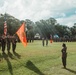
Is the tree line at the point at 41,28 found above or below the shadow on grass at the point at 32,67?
above

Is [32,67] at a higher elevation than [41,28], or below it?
below

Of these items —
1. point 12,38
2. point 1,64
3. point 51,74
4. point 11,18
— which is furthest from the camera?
point 11,18

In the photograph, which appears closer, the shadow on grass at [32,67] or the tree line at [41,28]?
the shadow on grass at [32,67]

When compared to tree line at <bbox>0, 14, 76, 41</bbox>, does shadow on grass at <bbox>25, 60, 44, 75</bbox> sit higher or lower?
lower

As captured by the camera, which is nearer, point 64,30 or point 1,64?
point 1,64

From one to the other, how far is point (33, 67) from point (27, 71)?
5.55ft

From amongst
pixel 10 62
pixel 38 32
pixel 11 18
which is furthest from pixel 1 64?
pixel 38 32

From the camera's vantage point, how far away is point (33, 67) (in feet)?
66.1

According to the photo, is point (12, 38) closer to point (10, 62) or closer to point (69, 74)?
point (10, 62)

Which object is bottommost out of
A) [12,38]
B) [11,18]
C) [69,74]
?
[69,74]

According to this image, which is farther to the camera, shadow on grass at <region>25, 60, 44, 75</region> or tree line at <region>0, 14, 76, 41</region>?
tree line at <region>0, 14, 76, 41</region>

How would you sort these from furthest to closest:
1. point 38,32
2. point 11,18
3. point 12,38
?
point 38,32 → point 11,18 → point 12,38

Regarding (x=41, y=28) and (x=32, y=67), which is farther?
(x=41, y=28)

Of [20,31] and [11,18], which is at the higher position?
[11,18]
